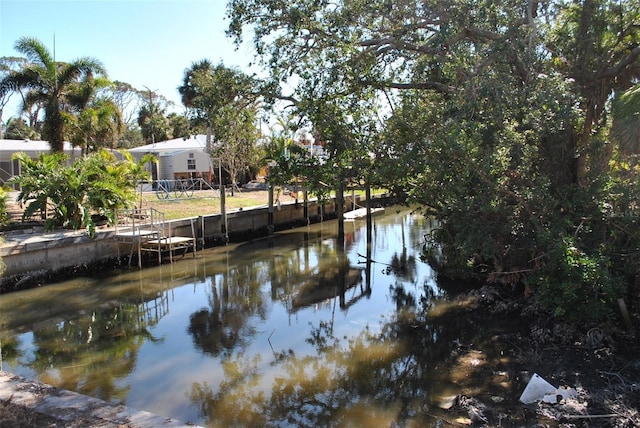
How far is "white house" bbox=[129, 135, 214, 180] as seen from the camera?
35250 mm

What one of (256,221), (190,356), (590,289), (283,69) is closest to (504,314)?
(590,289)

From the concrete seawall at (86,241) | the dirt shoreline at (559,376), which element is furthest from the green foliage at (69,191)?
the dirt shoreline at (559,376)

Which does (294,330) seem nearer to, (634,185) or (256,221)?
(634,185)

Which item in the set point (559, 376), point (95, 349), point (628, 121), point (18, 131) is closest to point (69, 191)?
point (95, 349)

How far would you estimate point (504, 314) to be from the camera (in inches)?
488

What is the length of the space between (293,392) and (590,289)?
551 centimetres

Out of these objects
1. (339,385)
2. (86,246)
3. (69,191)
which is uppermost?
(69,191)

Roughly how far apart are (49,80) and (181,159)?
1355 centimetres

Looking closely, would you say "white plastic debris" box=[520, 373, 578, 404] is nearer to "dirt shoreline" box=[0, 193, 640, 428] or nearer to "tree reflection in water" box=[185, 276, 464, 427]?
"dirt shoreline" box=[0, 193, 640, 428]

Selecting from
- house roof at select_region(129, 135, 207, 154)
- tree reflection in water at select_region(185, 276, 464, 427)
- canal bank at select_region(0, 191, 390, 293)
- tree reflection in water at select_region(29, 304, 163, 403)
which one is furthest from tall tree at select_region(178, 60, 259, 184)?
house roof at select_region(129, 135, 207, 154)

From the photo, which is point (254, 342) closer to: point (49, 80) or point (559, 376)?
point (559, 376)

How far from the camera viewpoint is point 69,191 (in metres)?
18.5

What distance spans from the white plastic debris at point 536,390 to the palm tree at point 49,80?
2151cm

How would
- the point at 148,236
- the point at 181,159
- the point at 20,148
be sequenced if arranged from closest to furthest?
the point at 148,236, the point at 20,148, the point at 181,159
